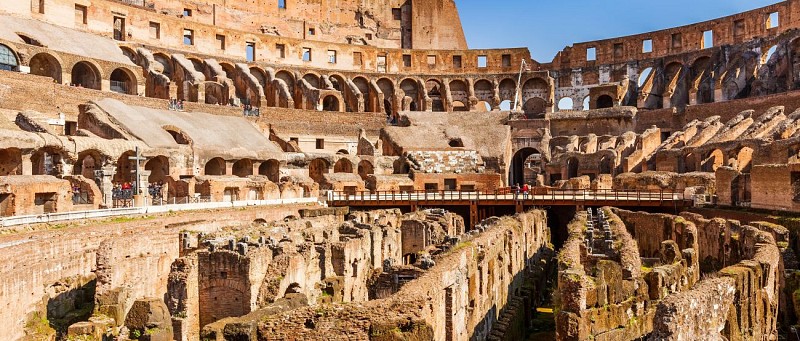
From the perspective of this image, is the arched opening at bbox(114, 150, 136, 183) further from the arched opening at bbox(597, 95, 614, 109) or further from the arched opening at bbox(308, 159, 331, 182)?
the arched opening at bbox(597, 95, 614, 109)

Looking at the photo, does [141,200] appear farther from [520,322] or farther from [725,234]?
[725,234]

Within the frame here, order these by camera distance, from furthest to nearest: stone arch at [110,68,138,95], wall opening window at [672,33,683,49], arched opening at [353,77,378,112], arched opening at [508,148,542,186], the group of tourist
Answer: arched opening at [353,77,378,112]
wall opening window at [672,33,683,49]
arched opening at [508,148,542,186]
stone arch at [110,68,138,95]
the group of tourist

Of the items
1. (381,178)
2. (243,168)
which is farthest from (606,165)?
(243,168)

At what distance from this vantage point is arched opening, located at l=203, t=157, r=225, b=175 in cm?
3644

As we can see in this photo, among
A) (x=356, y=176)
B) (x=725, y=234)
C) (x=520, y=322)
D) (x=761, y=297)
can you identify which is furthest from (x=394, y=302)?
(x=356, y=176)

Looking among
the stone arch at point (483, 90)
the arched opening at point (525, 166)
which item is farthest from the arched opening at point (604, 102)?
the stone arch at point (483, 90)

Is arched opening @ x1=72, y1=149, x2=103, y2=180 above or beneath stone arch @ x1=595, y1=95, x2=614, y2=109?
beneath

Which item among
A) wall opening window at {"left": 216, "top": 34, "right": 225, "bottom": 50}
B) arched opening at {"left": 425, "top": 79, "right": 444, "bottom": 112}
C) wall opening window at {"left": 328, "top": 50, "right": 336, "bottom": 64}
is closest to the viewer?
wall opening window at {"left": 216, "top": 34, "right": 225, "bottom": 50}

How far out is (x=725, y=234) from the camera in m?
19.0

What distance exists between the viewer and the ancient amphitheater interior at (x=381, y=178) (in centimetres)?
1117

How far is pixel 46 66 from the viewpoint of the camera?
3981 cm

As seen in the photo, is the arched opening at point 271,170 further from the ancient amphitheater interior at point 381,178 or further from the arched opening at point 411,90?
the arched opening at point 411,90

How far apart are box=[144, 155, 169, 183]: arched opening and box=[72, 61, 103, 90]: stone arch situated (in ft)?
37.8

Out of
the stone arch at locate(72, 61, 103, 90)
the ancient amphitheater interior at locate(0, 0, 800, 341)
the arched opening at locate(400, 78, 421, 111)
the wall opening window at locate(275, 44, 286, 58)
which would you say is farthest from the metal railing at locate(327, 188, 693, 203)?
the arched opening at locate(400, 78, 421, 111)
